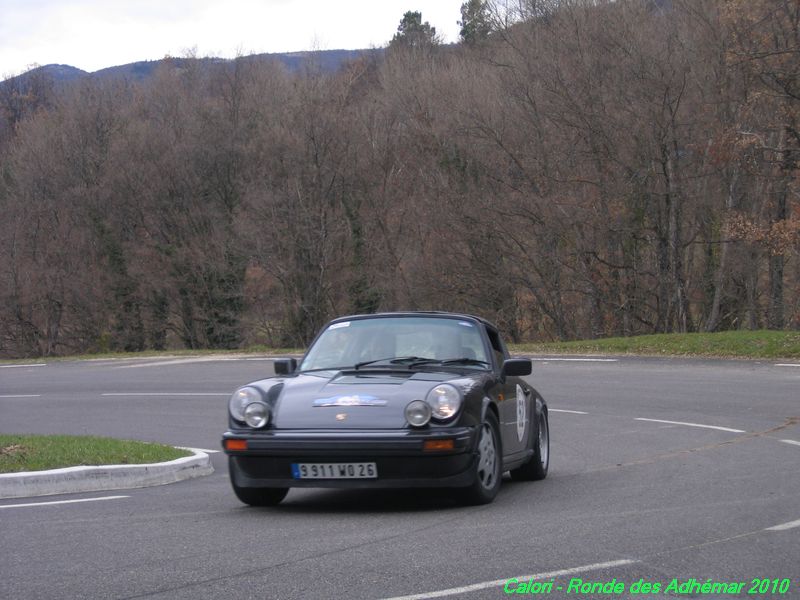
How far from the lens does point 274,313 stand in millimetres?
46750

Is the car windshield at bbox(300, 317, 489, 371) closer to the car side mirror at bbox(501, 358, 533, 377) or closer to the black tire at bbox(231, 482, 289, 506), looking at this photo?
the car side mirror at bbox(501, 358, 533, 377)

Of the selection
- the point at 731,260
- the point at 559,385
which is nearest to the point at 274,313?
the point at 731,260

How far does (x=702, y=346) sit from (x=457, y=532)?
20961 mm

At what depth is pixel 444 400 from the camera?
7.45 m

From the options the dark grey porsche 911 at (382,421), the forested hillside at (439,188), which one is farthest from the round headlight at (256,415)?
the forested hillside at (439,188)

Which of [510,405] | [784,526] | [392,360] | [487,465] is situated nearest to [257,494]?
[392,360]

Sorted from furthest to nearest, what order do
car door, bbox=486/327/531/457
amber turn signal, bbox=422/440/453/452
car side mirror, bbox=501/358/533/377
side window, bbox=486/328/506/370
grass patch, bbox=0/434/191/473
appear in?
grass patch, bbox=0/434/191/473 < side window, bbox=486/328/506/370 < car side mirror, bbox=501/358/533/377 < car door, bbox=486/327/531/457 < amber turn signal, bbox=422/440/453/452

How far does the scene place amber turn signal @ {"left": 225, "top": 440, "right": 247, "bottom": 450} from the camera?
7.51m

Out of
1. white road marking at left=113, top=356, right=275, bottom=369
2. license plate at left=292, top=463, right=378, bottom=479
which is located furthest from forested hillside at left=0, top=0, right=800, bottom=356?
license plate at left=292, top=463, right=378, bottom=479

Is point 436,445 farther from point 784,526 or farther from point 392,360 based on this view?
point 784,526

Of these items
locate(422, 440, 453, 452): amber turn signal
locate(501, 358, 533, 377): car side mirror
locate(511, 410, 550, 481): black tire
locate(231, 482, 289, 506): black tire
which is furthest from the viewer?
locate(511, 410, 550, 481): black tire

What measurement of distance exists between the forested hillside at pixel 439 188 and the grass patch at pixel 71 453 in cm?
2116

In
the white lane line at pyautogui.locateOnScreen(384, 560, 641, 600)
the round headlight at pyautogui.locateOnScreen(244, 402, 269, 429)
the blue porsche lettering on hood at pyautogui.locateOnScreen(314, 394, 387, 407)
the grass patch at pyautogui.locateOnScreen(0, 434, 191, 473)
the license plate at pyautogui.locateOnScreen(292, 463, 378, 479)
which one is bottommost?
the grass patch at pyautogui.locateOnScreen(0, 434, 191, 473)

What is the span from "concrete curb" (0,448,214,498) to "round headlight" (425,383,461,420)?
3.68m
